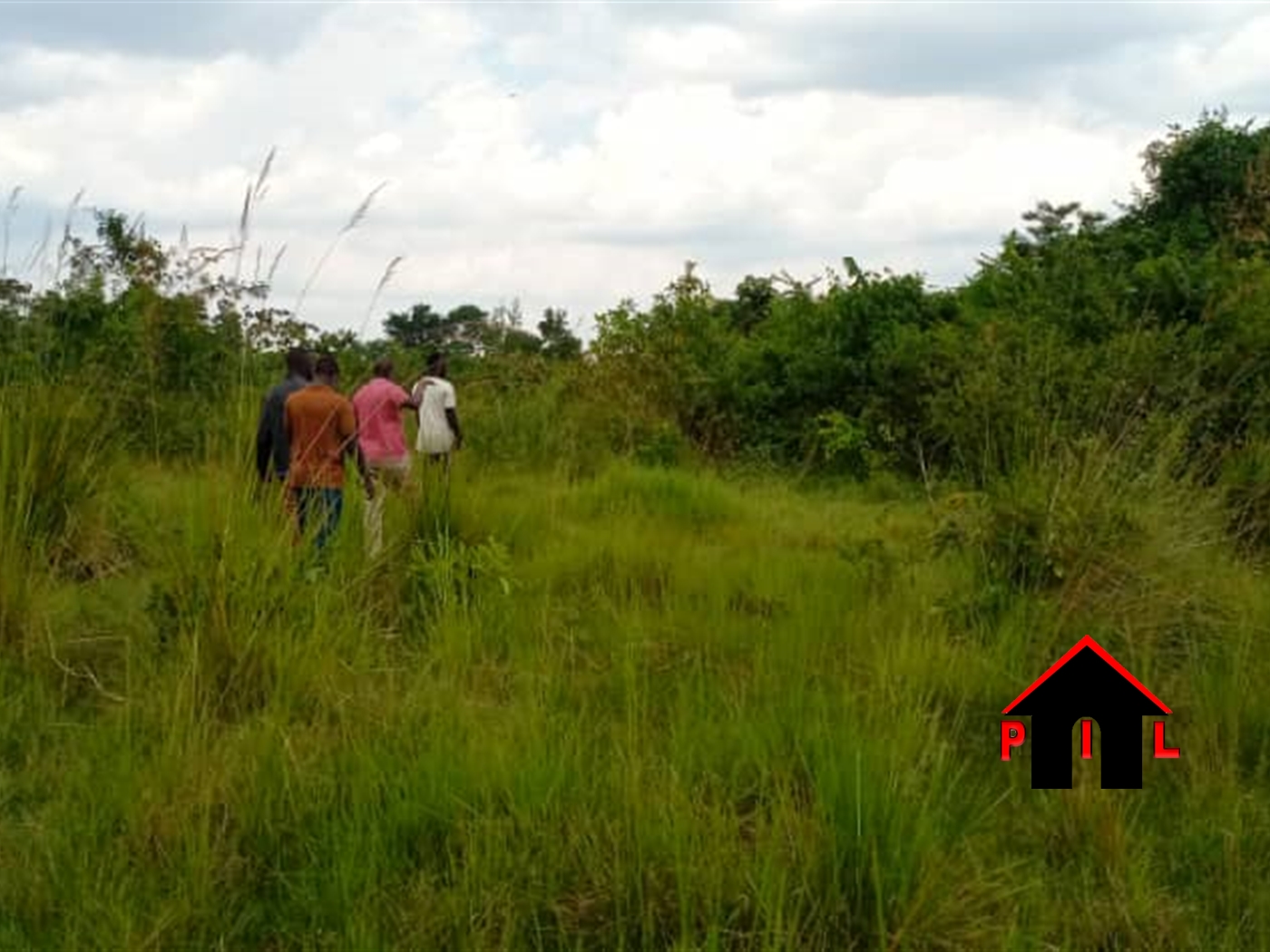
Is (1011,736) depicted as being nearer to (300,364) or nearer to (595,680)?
(595,680)

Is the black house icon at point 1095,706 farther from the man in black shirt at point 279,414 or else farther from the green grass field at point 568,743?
the man in black shirt at point 279,414

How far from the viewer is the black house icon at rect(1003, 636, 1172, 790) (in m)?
3.49

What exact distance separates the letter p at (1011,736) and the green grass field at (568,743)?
0.28 feet

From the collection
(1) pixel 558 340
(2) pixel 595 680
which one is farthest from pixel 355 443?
(1) pixel 558 340

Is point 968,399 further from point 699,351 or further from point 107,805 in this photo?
point 699,351

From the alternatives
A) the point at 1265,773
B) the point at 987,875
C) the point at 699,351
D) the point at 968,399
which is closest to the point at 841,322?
the point at 699,351

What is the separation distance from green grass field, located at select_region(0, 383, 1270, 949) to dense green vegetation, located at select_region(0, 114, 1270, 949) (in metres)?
0.02

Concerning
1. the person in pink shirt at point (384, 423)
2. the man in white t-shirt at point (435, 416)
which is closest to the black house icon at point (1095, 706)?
the person in pink shirt at point (384, 423)

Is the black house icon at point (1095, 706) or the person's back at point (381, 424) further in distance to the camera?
the person's back at point (381, 424)

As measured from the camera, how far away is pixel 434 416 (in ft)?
34.6

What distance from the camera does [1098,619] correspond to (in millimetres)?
5531

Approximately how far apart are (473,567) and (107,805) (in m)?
2.44

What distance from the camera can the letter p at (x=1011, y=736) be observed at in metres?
4.19

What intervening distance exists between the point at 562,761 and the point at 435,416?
711cm
